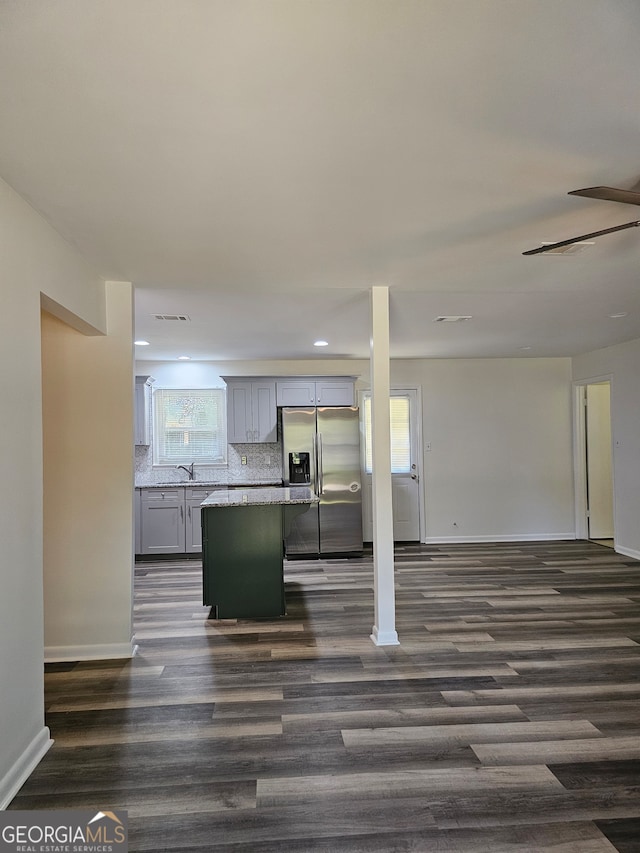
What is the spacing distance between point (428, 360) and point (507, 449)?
1.71 meters

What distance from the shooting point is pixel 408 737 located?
8.57ft

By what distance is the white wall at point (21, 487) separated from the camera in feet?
7.37

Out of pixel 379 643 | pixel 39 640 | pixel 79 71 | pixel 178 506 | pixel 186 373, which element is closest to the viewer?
pixel 79 71

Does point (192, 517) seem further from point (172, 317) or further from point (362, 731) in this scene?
point (362, 731)

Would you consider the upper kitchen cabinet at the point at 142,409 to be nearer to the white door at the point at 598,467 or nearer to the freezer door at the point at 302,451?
the freezer door at the point at 302,451

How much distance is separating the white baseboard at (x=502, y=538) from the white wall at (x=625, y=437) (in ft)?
3.00

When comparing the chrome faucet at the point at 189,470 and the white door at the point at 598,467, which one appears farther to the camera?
the white door at the point at 598,467

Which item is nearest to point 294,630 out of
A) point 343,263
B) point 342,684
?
point 342,684

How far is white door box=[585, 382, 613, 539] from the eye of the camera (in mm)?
7516

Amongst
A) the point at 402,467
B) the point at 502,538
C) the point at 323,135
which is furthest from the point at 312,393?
the point at 323,135

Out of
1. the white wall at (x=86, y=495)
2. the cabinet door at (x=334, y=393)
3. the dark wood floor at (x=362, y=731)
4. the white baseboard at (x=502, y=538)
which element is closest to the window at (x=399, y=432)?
the cabinet door at (x=334, y=393)

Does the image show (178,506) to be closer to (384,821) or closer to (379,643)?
(379,643)

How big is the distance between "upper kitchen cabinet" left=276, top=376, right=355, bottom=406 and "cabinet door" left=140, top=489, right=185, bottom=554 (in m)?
1.83

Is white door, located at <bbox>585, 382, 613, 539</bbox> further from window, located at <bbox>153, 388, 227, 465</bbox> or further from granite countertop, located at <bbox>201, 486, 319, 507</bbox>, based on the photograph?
window, located at <bbox>153, 388, 227, 465</bbox>
